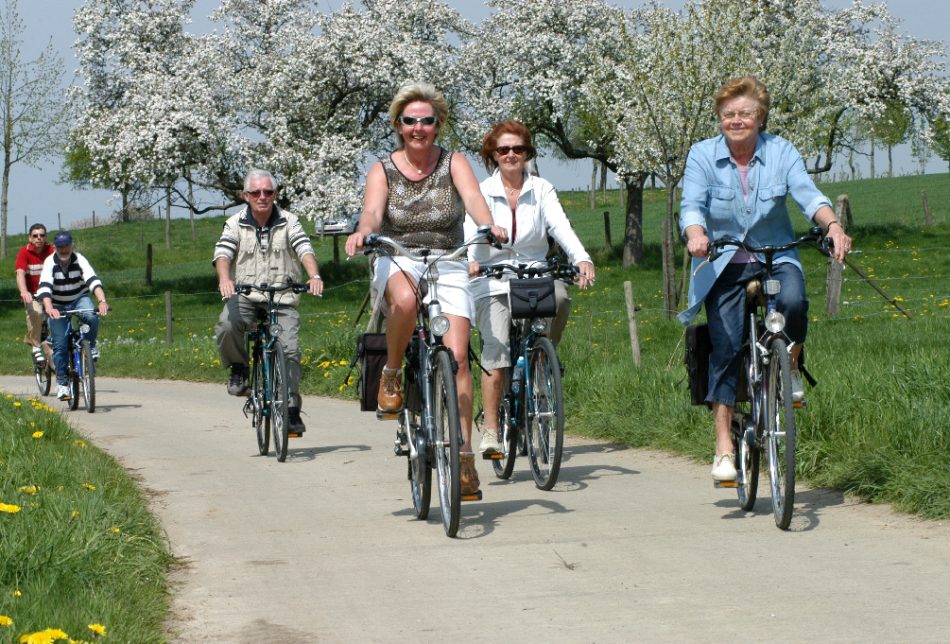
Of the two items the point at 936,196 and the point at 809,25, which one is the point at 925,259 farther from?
the point at 936,196

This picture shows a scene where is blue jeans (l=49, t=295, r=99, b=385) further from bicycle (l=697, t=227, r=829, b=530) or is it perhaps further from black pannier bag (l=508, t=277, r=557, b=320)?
bicycle (l=697, t=227, r=829, b=530)

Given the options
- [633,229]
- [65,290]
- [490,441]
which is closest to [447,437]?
[490,441]

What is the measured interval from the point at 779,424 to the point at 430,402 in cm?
152

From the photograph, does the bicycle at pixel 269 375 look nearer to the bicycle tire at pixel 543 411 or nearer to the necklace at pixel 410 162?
the bicycle tire at pixel 543 411

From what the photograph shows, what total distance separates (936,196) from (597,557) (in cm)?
5364

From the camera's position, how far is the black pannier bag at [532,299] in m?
7.26

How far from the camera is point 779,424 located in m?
5.88

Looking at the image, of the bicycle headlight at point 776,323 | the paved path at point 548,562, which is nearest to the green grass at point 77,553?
the paved path at point 548,562

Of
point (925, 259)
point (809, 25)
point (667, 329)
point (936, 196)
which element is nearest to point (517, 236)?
point (667, 329)

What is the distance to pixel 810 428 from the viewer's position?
7.36m

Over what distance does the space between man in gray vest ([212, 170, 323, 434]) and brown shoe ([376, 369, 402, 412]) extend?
8.79ft

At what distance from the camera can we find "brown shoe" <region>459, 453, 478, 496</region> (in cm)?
626

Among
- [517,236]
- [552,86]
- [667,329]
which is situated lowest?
[667,329]

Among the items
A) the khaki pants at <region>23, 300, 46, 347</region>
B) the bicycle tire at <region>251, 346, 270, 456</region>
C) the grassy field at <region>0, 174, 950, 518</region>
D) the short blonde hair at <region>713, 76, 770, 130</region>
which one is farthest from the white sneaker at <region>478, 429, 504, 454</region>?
the khaki pants at <region>23, 300, 46, 347</region>
